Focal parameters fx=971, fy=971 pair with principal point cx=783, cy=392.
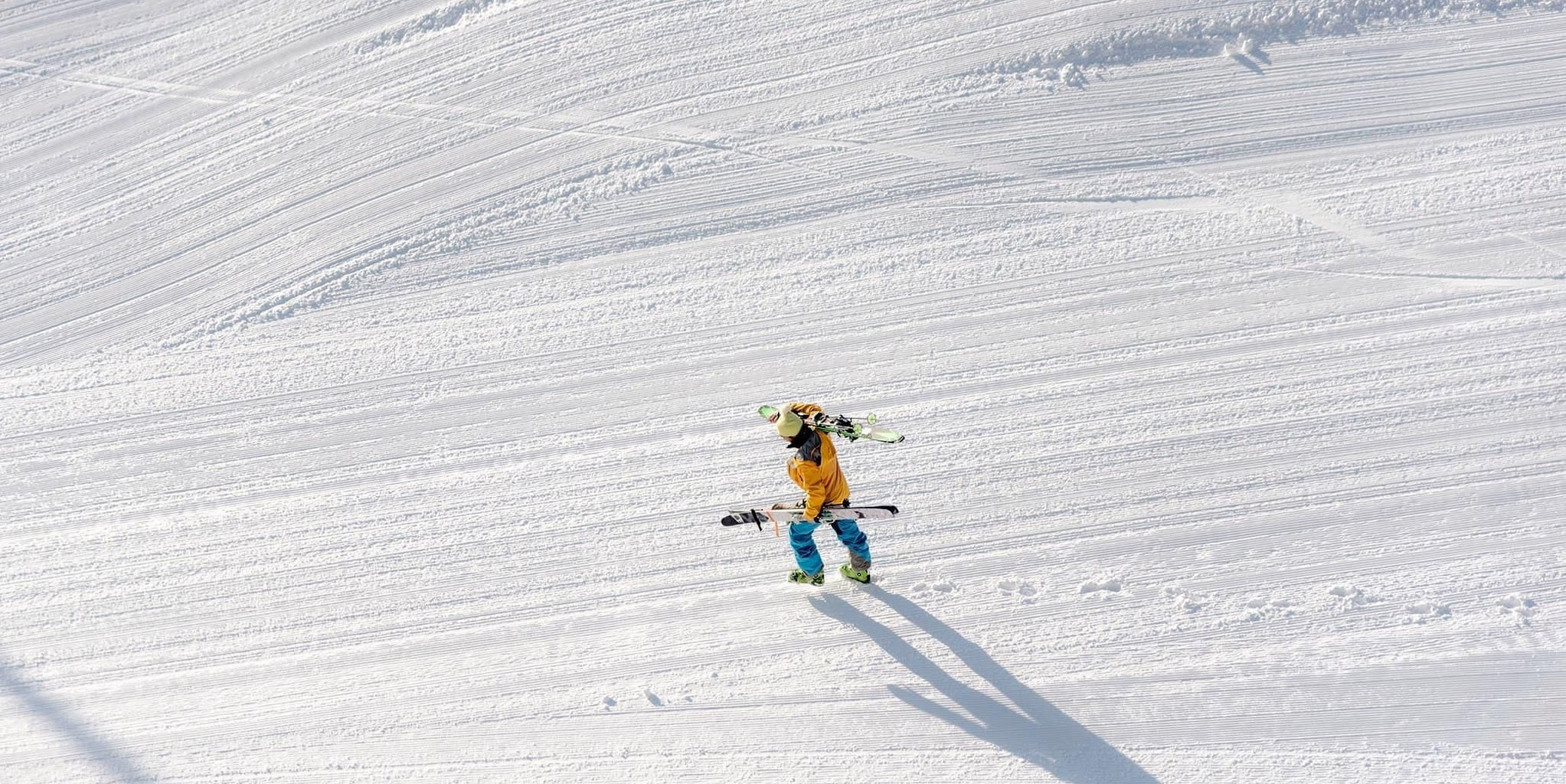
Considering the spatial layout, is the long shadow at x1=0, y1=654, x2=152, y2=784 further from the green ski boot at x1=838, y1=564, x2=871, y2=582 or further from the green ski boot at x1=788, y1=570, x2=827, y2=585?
the green ski boot at x1=838, y1=564, x2=871, y2=582

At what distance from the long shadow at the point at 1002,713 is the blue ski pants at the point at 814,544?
0.35 m

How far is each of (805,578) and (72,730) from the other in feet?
13.3

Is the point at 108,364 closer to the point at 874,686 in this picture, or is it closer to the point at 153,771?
the point at 153,771

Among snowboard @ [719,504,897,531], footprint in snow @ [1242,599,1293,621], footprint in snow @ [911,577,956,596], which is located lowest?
footprint in snow @ [1242,599,1293,621]

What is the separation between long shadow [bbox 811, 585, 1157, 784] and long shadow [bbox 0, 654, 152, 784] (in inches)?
152

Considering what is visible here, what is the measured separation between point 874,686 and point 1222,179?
396 centimetres

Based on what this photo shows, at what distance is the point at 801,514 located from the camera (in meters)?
4.71

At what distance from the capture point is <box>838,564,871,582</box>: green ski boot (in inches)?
203

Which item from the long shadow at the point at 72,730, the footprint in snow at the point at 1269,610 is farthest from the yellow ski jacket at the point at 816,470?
the long shadow at the point at 72,730

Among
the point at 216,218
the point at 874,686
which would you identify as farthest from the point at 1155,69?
the point at 216,218

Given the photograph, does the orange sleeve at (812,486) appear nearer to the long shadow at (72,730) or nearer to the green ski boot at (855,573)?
the green ski boot at (855,573)

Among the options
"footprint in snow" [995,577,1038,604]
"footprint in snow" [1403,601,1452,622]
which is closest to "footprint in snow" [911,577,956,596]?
"footprint in snow" [995,577,1038,604]

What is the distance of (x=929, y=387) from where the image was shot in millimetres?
5754

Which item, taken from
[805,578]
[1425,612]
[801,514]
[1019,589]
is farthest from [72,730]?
[1425,612]
